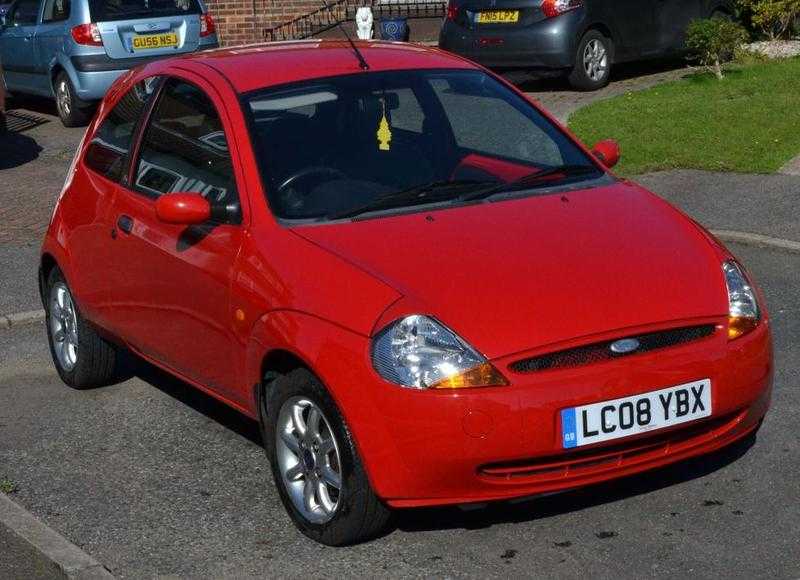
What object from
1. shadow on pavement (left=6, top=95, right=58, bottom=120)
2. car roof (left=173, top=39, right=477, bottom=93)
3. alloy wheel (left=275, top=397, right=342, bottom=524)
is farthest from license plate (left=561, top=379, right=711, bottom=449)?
shadow on pavement (left=6, top=95, right=58, bottom=120)

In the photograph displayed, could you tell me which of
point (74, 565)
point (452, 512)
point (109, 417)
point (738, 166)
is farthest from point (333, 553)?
point (738, 166)

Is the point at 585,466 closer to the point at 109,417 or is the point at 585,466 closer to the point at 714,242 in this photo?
the point at 714,242

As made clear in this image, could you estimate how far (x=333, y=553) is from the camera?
548cm

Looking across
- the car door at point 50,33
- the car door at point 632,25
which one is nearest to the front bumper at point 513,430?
the car door at point 632,25

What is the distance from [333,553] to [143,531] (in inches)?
32.6

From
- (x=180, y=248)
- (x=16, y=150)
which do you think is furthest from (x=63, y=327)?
(x=16, y=150)

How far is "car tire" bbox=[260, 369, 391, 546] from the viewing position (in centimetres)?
527

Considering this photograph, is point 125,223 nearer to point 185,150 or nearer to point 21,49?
point 185,150

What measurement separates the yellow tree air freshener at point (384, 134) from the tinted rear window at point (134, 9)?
470 inches

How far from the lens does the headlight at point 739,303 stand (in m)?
5.42

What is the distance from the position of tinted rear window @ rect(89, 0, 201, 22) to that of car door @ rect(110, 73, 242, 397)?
11181 millimetres

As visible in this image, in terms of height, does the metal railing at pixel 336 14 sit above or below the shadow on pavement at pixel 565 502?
below

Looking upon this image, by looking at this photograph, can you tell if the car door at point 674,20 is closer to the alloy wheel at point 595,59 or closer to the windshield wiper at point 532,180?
the alloy wheel at point 595,59

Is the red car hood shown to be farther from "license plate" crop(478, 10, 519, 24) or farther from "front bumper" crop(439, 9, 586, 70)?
"license plate" crop(478, 10, 519, 24)
